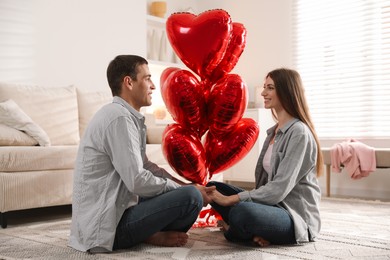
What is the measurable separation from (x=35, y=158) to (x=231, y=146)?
4.36 ft

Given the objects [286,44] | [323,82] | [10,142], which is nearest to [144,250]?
[10,142]

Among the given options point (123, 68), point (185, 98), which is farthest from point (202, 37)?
point (123, 68)

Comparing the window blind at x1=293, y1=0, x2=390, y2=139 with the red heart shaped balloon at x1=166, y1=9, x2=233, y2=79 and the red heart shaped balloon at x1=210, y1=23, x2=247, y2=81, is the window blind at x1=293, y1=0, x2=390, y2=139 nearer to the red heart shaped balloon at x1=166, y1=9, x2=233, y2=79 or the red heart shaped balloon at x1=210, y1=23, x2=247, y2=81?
the red heart shaped balloon at x1=210, y1=23, x2=247, y2=81

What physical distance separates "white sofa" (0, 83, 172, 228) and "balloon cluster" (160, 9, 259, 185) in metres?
1.06

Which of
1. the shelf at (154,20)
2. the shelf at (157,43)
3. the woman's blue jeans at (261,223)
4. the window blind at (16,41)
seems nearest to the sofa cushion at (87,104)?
the window blind at (16,41)

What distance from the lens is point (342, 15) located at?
16.6ft

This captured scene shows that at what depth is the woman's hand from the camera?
86.8 inches

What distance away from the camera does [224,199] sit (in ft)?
7.27

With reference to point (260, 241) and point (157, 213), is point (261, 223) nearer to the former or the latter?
point (260, 241)

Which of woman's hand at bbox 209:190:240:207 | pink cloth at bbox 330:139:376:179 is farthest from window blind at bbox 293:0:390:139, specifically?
woman's hand at bbox 209:190:240:207

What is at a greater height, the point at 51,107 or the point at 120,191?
the point at 51,107

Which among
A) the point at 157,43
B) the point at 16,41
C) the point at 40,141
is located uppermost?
the point at 157,43

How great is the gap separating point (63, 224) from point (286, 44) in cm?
360

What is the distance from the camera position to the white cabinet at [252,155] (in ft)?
17.2
